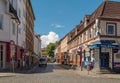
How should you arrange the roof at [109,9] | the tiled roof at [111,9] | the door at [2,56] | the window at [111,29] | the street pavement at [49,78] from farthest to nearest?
the tiled roof at [111,9], the roof at [109,9], the window at [111,29], the door at [2,56], the street pavement at [49,78]

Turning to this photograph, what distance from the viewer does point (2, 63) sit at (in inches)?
1378

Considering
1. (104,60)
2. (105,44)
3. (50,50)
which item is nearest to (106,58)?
(104,60)

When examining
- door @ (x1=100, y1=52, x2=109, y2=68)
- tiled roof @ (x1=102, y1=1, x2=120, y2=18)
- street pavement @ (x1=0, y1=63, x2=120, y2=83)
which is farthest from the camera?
tiled roof @ (x1=102, y1=1, x2=120, y2=18)

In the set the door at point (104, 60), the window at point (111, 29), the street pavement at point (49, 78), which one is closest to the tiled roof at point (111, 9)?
the window at point (111, 29)

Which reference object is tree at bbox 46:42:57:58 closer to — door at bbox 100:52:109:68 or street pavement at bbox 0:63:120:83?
door at bbox 100:52:109:68

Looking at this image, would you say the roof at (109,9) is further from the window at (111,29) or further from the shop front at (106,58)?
the shop front at (106,58)

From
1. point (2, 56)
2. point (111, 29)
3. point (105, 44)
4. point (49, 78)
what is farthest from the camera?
point (111, 29)

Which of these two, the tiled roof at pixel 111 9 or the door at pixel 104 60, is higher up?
the tiled roof at pixel 111 9

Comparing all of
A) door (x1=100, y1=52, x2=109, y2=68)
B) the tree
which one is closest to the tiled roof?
door (x1=100, y1=52, x2=109, y2=68)

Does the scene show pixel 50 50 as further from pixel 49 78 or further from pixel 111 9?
pixel 49 78

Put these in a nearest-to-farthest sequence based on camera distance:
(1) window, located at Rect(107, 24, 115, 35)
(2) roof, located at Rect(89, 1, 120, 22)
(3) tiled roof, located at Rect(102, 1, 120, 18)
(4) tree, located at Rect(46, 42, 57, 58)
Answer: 1. (1) window, located at Rect(107, 24, 115, 35)
2. (2) roof, located at Rect(89, 1, 120, 22)
3. (3) tiled roof, located at Rect(102, 1, 120, 18)
4. (4) tree, located at Rect(46, 42, 57, 58)

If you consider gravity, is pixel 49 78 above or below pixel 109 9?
below

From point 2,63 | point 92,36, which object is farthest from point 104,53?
point 2,63

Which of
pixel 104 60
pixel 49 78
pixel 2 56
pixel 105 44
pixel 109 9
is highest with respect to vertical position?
pixel 109 9
